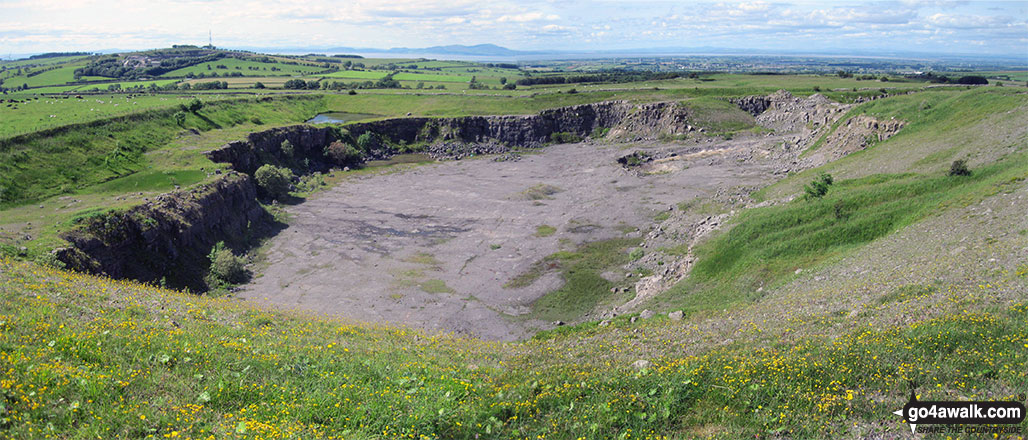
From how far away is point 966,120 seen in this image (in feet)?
185

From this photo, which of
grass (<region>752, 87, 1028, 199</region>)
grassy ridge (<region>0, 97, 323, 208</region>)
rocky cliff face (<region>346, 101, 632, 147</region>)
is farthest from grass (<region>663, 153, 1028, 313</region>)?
rocky cliff face (<region>346, 101, 632, 147</region>)

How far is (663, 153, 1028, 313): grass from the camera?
33.2m

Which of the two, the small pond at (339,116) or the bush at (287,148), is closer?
the bush at (287,148)

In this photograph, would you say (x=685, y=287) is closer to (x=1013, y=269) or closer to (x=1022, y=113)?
(x=1013, y=269)

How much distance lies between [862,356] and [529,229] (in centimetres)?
4588

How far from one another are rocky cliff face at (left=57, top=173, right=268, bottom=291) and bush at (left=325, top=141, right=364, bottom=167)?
39570mm

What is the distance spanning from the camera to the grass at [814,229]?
33.2 meters

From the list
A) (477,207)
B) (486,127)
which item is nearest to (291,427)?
(477,207)

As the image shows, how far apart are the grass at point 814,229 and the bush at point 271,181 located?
59.5 m

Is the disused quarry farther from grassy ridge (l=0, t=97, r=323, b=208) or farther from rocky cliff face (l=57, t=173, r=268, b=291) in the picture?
grassy ridge (l=0, t=97, r=323, b=208)

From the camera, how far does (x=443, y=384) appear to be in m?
15.8

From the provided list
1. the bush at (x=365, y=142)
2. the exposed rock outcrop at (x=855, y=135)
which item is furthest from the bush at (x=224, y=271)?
the exposed rock outcrop at (x=855, y=135)

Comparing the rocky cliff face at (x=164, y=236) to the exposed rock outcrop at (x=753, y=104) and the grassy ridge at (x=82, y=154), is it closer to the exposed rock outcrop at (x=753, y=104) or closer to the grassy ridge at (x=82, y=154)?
the grassy ridge at (x=82, y=154)

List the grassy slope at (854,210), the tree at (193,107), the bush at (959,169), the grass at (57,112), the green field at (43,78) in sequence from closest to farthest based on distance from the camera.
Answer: the grassy slope at (854,210) < the bush at (959,169) < the grass at (57,112) < the tree at (193,107) < the green field at (43,78)
